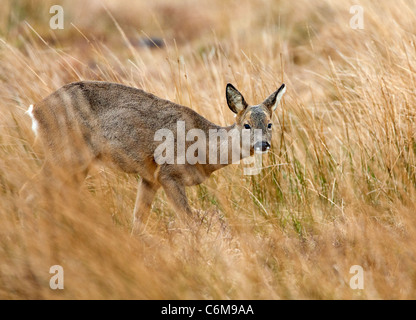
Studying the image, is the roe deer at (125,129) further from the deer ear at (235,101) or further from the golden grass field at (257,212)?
the golden grass field at (257,212)

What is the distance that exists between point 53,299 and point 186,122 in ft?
8.45

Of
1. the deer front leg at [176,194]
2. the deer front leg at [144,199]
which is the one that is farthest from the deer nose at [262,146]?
the deer front leg at [144,199]

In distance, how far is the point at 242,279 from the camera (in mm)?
4000

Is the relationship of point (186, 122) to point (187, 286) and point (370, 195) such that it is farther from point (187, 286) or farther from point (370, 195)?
point (187, 286)

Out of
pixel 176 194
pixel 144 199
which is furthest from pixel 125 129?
pixel 176 194

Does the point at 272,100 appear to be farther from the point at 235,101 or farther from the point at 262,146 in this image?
the point at 262,146

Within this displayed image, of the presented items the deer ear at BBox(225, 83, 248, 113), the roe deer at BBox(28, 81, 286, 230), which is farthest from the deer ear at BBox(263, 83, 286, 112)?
the deer ear at BBox(225, 83, 248, 113)

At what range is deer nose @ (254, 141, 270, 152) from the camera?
552 cm

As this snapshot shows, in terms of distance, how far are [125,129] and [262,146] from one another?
1.19 metres

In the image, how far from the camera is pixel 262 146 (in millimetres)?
5555

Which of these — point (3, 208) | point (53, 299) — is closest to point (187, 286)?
point (53, 299)

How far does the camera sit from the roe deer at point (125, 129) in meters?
5.65

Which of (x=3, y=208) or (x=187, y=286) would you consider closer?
(x=187, y=286)

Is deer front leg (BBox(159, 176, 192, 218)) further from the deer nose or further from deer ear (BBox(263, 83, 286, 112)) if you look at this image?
deer ear (BBox(263, 83, 286, 112))
